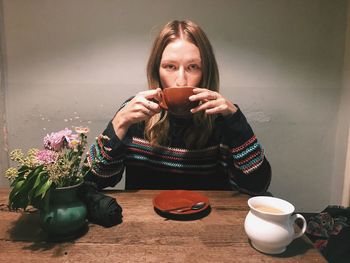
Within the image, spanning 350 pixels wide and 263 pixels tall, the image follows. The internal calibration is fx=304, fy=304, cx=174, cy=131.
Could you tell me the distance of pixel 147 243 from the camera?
2.64 ft

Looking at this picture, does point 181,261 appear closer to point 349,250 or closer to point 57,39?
point 349,250

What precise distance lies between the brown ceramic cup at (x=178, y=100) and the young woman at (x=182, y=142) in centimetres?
8

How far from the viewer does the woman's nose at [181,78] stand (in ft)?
4.17

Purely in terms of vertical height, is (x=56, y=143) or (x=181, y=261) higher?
(x=56, y=143)

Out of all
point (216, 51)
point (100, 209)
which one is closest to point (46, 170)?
point (100, 209)

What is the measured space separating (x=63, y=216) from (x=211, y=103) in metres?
0.62

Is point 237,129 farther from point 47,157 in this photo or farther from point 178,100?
point 47,157

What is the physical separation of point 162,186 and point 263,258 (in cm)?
74

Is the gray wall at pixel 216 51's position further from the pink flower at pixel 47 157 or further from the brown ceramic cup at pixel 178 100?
the pink flower at pixel 47 157

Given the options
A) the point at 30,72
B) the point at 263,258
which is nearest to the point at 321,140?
the point at 263,258

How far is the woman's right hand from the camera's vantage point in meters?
1.11

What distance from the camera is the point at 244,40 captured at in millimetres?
2061

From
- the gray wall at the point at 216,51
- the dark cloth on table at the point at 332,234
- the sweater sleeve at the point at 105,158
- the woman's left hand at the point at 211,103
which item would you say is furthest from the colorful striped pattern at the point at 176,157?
the gray wall at the point at 216,51

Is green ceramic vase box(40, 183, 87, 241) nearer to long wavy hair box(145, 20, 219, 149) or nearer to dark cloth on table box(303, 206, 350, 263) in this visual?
long wavy hair box(145, 20, 219, 149)
